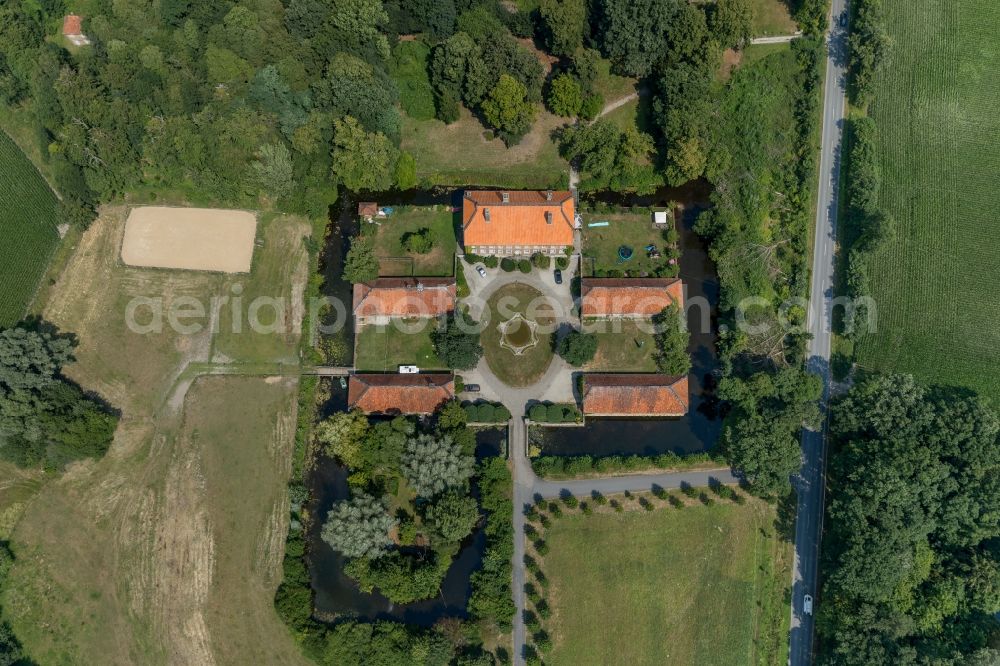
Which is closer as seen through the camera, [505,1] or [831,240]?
[831,240]

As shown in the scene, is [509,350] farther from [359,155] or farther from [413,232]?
[359,155]

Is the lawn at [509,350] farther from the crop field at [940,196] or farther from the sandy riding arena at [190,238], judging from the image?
the crop field at [940,196]

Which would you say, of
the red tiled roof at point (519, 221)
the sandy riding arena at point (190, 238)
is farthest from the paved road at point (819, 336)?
the sandy riding arena at point (190, 238)

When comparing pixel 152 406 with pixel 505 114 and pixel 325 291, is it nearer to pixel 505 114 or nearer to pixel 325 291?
pixel 325 291

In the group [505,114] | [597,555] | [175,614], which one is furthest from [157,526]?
[505,114]

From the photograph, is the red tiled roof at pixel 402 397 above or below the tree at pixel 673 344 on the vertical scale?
below
